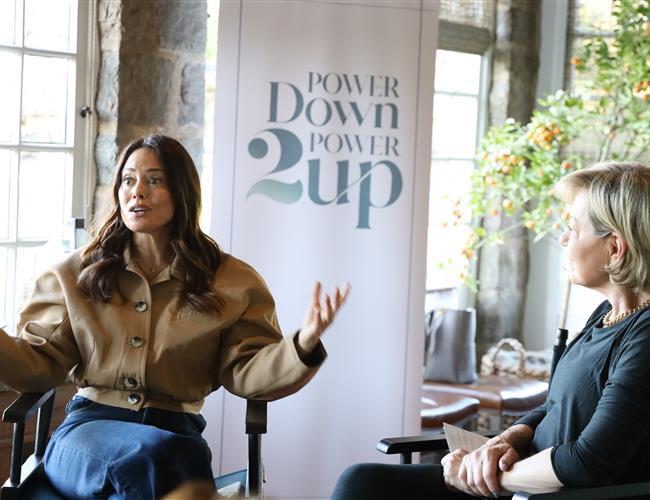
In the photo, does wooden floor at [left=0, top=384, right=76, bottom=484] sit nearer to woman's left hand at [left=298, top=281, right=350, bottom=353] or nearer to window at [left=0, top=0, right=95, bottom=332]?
window at [left=0, top=0, right=95, bottom=332]

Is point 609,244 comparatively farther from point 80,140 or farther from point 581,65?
point 581,65

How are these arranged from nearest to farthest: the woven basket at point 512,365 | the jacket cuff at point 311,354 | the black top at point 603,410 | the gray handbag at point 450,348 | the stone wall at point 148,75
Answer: the black top at point 603,410 → the jacket cuff at point 311,354 → the stone wall at point 148,75 → the gray handbag at point 450,348 → the woven basket at point 512,365

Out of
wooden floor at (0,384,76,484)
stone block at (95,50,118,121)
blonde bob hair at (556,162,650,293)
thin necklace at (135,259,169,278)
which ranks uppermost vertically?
stone block at (95,50,118,121)

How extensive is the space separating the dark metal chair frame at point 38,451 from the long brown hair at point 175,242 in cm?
31

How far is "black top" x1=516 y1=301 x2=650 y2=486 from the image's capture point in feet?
7.12

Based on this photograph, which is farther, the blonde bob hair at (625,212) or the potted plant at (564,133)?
the potted plant at (564,133)

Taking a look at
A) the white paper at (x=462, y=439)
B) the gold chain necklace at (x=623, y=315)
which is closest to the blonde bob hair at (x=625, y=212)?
the gold chain necklace at (x=623, y=315)

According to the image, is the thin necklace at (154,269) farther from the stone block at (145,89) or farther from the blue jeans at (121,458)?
the stone block at (145,89)

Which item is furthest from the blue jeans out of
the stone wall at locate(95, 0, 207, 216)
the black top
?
the stone wall at locate(95, 0, 207, 216)

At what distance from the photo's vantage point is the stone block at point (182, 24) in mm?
3725

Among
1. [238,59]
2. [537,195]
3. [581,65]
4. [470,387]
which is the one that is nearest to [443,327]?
[470,387]

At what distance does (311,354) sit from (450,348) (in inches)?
85.1

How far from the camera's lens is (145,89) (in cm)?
368

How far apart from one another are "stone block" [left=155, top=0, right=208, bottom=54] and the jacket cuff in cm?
164
